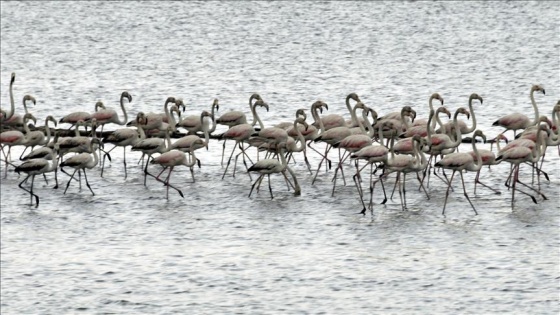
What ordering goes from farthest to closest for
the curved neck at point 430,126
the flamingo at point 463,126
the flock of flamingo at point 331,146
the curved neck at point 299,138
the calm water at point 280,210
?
the flamingo at point 463,126 → the curved neck at point 299,138 → the curved neck at point 430,126 → the flock of flamingo at point 331,146 → the calm water at point 280,210

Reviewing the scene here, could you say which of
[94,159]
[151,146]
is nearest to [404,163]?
[151,146]

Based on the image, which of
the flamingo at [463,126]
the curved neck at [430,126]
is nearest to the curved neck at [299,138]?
the curved neck at [430,126]

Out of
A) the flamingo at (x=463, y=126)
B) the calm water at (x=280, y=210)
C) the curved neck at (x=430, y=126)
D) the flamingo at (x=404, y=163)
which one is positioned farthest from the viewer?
the flamingo at (x=463, y=126)

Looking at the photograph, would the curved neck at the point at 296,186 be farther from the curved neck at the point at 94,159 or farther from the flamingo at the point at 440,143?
the curved neck at the point at 94,159

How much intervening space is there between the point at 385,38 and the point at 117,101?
155 inches

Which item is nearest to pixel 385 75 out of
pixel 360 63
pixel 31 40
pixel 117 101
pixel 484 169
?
pixel 360 63

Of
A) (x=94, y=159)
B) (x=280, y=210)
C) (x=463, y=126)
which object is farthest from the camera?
(x=463, y=126)

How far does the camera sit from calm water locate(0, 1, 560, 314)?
7406mm

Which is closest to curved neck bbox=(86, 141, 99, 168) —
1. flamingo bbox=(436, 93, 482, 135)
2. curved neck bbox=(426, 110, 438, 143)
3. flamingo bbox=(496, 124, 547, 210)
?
curved neck bbox=(426, 110, 438, 143)

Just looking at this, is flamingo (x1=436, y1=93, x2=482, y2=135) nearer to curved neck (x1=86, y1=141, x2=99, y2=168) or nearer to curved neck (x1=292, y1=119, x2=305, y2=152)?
curved neck (x1=292, y1=119, x2=305, y2=152)

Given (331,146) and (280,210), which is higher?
(331,146)

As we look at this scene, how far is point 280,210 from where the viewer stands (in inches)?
358

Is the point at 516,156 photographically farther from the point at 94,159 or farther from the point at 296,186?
the point at 94,159

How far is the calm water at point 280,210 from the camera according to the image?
7406mm
